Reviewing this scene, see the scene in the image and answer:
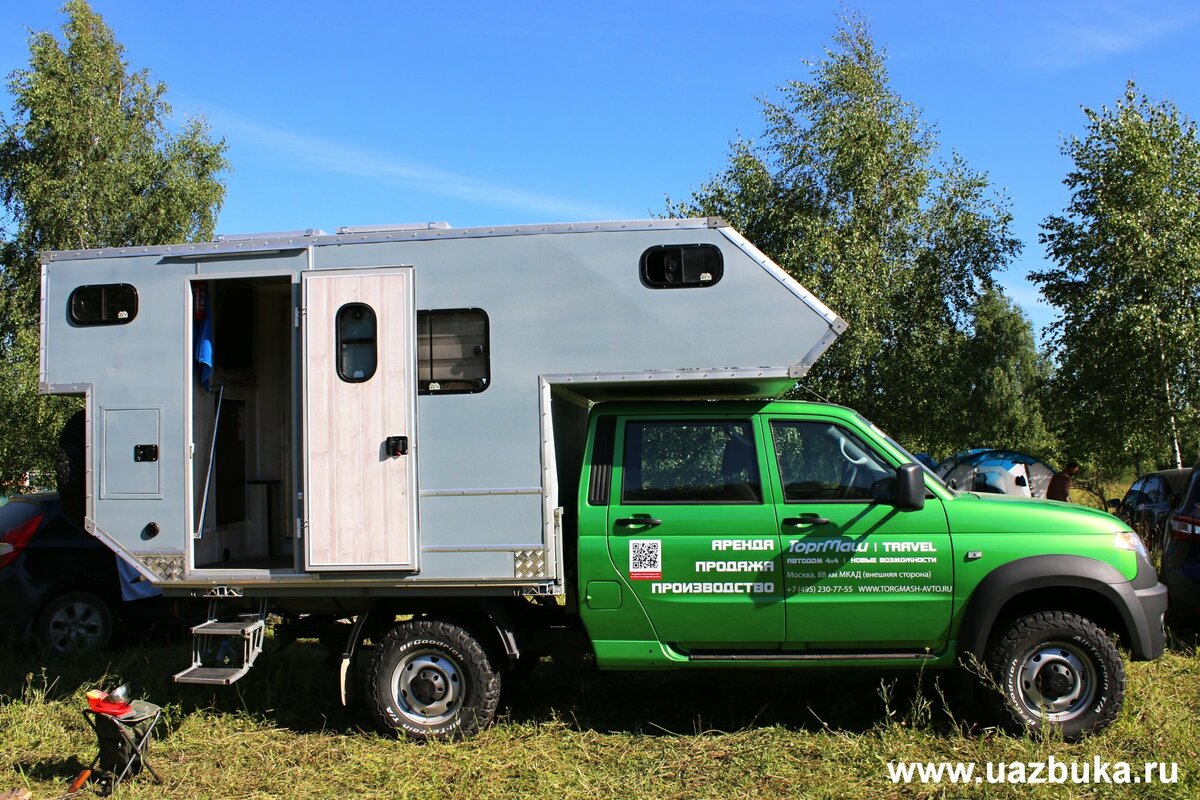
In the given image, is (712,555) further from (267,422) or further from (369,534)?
(267,422)

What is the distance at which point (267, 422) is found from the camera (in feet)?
23.8

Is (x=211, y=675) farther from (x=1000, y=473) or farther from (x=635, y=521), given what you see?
(x=1000, y=473)

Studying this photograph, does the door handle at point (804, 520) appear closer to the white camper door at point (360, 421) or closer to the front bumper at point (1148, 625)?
the front bumper at point (1148, 625)

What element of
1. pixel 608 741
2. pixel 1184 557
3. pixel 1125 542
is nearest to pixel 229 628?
pixel 608 741

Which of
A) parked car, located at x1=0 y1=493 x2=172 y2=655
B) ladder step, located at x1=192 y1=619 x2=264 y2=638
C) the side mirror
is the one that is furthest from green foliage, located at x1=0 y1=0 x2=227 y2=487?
the side mirror

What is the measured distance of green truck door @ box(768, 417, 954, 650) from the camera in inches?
211

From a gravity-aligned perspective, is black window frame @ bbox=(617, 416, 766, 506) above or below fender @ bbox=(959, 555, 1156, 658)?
above

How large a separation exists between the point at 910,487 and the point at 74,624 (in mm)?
6855

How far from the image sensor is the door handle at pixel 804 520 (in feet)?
17.8

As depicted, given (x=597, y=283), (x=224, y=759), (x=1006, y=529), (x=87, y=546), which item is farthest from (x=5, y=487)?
(x=1006, y=529)

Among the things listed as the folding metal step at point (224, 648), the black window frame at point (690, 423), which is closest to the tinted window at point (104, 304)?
the folding metal step at point (224, 648)

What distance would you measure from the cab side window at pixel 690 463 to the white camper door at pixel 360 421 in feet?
4.46

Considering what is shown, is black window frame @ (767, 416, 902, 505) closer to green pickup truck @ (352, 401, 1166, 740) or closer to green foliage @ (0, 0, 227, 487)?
green pickup truck @ (352, 401, 1166, 740)

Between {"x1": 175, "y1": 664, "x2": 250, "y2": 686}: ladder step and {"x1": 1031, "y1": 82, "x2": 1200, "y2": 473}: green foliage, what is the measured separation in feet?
49.0
